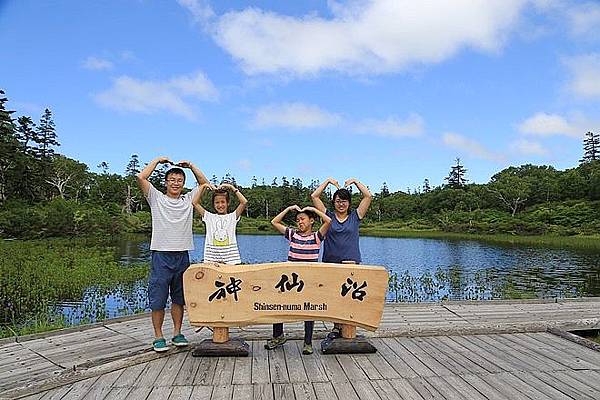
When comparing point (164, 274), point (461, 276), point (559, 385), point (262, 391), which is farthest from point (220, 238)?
point (461, 276)

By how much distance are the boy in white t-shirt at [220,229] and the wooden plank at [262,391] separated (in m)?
1.24

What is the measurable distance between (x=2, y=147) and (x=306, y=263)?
3174 centimetres

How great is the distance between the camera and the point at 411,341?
4.82 m

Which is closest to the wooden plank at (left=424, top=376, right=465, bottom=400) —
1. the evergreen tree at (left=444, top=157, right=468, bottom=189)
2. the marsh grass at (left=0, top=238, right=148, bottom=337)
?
the marsh grass at (left=0, top=238, right=148, bottom=337)

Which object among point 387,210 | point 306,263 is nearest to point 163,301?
point 306,263

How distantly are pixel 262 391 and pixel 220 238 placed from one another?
57.0 inches

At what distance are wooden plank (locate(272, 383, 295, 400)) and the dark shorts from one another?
4.24 feet

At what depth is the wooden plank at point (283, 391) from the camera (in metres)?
3.34

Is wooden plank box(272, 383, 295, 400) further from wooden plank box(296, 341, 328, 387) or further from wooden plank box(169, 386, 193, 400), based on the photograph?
wooden plank box(169, 386, 193, 400)

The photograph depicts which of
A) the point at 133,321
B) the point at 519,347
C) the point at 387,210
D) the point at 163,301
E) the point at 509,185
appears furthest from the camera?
the point at 387,210

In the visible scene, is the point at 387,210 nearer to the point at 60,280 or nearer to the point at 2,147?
the point at 2,147

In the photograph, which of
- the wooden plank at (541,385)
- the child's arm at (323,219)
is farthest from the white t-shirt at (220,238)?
the wooden plank at (541,385)

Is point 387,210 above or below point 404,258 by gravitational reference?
above

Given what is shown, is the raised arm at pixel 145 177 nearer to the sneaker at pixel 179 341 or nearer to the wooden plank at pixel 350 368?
the sneaker at pixel 179 341
